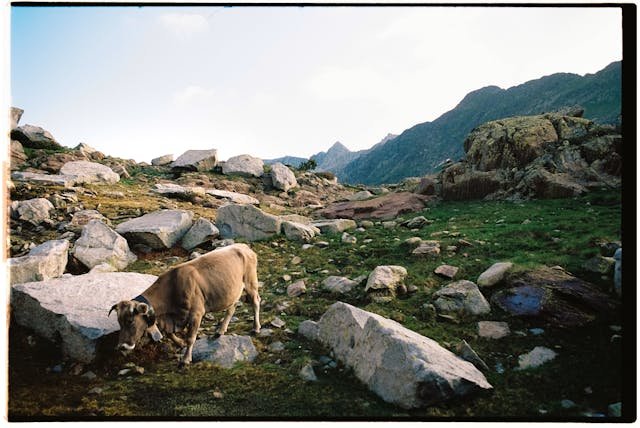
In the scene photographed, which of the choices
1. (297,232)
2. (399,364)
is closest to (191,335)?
(399,364)

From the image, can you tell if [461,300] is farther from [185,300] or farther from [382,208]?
[382,208]

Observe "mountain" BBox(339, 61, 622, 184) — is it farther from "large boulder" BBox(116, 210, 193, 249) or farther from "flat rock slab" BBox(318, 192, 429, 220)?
"large boulder" BBox(116, 210, 193, 249)

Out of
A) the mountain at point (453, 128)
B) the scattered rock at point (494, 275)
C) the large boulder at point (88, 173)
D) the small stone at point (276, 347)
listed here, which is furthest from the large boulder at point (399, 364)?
the mountain at point (453, 128)

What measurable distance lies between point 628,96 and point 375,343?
5.20 meters

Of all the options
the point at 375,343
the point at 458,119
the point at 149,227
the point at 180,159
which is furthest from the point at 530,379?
the point at 458,119

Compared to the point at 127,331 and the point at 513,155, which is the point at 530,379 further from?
the point at 513,155

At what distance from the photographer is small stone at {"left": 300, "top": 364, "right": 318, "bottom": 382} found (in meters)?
5.35

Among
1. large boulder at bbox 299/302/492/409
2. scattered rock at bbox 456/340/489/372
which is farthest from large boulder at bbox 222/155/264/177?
scattered rock at bbox 456/340/489/372

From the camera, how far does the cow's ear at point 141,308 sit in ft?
18.7

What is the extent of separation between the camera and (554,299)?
21.1ft

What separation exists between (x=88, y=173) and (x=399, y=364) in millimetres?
20980

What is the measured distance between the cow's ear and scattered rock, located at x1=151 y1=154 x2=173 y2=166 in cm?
2772

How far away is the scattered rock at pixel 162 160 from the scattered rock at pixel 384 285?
2729 centimetres

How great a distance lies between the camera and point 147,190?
2042 centimetres
